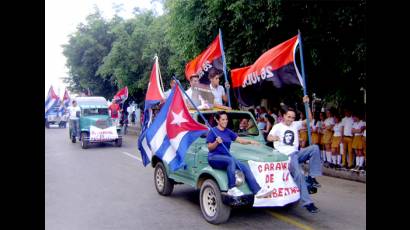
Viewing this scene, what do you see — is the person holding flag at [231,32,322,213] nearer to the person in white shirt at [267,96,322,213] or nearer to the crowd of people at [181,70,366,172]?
the person in white shirt at [267,96,322,213]

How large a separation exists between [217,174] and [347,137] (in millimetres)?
6400

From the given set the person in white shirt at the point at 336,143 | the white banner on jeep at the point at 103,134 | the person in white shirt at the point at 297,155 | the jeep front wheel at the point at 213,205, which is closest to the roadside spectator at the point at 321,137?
the person in white shirt at the point at 336,143

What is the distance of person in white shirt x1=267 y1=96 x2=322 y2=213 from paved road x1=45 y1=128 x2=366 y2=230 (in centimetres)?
49

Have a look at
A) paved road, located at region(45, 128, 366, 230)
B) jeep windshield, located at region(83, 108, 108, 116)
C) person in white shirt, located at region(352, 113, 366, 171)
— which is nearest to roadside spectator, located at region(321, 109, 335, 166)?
person in white shirt, located at region(352, 113, 366, 171)

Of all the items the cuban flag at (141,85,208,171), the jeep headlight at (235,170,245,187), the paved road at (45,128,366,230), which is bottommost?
the paved road at (45,128,366,230)

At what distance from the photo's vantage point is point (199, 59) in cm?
1029

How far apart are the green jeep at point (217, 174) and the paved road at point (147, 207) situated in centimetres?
27

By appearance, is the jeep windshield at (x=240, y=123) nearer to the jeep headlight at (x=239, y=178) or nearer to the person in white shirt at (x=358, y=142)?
the jeep headlight at (x=239, y=178)

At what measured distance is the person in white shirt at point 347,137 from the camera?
11242mm

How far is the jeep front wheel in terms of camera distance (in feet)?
20.2

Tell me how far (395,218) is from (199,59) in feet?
22.4

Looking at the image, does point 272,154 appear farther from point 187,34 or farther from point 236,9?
point 187,34
